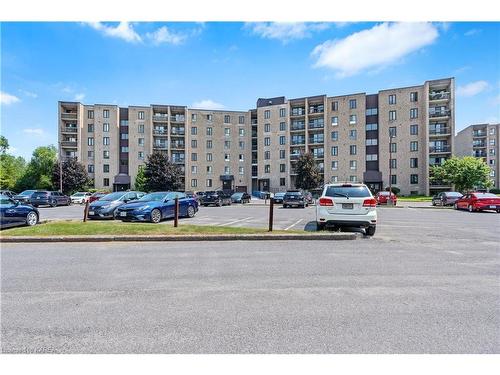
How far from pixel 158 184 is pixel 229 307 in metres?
46.1

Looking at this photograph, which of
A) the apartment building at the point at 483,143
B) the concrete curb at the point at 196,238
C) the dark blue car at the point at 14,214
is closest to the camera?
the concrete curb at the point at 196,238

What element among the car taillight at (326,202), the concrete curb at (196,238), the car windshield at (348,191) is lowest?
the concrete curb at (196,238)

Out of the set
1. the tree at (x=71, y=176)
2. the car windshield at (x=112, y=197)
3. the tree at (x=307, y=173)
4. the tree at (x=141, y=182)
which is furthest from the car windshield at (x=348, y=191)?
the tree at (x=71, y=176)

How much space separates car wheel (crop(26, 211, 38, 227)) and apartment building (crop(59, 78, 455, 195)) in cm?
4232

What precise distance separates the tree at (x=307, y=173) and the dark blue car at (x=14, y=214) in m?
41.6

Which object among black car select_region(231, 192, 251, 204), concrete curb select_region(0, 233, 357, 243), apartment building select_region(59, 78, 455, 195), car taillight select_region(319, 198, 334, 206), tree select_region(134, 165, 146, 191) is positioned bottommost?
concrete curb select_region(0, 233, 357, 243)

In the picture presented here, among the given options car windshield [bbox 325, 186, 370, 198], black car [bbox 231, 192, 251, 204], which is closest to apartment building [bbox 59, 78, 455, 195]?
black car [bbox 231, 192, 251, 204]

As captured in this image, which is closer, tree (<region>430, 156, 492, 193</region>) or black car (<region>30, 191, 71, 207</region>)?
black car (<region>30, 191, 71, 207</region>)

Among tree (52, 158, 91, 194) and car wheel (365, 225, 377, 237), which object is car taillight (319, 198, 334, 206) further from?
tree (52, 158, 91, 194)

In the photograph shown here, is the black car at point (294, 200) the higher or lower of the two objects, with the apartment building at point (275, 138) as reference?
lower

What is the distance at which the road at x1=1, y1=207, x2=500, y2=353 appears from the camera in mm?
3051

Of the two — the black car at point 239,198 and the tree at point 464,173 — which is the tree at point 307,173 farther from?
the tree at point 464,173

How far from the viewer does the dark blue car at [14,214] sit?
1134 centimetres

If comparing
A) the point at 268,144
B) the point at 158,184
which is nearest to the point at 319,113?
the point at 268,144
